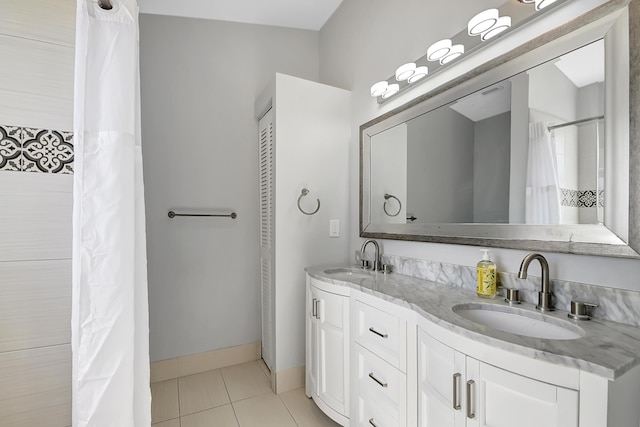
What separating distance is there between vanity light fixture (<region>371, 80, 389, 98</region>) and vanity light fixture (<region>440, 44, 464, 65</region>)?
42 cm

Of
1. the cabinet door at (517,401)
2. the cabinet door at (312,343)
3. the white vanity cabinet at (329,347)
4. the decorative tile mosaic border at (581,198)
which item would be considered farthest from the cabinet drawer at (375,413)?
the decorative tile mosaic border at (581,198)

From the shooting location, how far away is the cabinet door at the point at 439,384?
915mm

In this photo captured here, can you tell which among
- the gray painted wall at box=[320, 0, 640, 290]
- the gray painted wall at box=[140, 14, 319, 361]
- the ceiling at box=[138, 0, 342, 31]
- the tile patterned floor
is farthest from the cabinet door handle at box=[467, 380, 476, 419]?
the ceiling at box=[138, 0, 342, 31]

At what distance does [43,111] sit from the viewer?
1222mm

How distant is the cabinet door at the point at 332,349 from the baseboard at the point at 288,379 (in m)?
0.40

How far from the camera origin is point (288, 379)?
2.09 meters

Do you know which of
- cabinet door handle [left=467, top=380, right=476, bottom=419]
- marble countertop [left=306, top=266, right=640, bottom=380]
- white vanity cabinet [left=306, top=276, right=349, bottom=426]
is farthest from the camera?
white vanity cabinet [left=306, top=276, right=349, bottom=426]

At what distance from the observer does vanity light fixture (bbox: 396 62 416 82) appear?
164 centimetres

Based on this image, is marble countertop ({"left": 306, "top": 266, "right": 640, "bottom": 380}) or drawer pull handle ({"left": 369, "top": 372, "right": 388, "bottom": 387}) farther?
drawer pull handle ({"left": 369, "top": 372, "right": 388, "bottom": 387})

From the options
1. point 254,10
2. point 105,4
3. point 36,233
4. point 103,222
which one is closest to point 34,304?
point 36,233

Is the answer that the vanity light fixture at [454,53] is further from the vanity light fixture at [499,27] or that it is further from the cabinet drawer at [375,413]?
the cabinet drawer at [375,413]

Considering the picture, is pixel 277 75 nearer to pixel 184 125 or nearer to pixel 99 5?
pixel 184 125

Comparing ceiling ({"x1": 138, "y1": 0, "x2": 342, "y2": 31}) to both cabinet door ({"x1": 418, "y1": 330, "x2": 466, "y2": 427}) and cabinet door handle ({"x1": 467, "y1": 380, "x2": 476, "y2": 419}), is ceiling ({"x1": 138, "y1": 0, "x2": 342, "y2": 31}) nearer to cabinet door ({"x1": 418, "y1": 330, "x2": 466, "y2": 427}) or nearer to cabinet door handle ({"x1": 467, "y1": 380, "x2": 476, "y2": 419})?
cabinet door ({"x1": 418, "y1": 330, "x2": 466, "y2": 427})

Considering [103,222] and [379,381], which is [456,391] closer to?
[379,381]
